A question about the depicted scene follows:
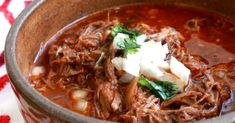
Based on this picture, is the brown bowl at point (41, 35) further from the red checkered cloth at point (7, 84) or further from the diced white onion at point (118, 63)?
the diced white onion at point (118, 63)

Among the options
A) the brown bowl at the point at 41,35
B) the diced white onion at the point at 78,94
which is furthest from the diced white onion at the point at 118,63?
the brown bowl at the point at 41,35

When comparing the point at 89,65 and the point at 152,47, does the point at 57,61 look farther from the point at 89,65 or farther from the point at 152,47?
the point at 152,47

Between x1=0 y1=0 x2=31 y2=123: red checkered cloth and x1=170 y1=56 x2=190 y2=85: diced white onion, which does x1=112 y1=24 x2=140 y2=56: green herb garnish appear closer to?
x1=170 y1=56 x2=190 y2=85: diced white onion

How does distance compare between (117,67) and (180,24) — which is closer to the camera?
(117,67)

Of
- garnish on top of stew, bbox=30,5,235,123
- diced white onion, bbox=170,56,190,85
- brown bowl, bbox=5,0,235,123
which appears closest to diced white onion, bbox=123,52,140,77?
garnish on top of stew, bbox=30,5,235,123

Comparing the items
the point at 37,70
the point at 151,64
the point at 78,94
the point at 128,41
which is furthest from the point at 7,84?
the point at 151,64

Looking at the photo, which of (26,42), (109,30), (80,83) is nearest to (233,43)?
(109,30)
